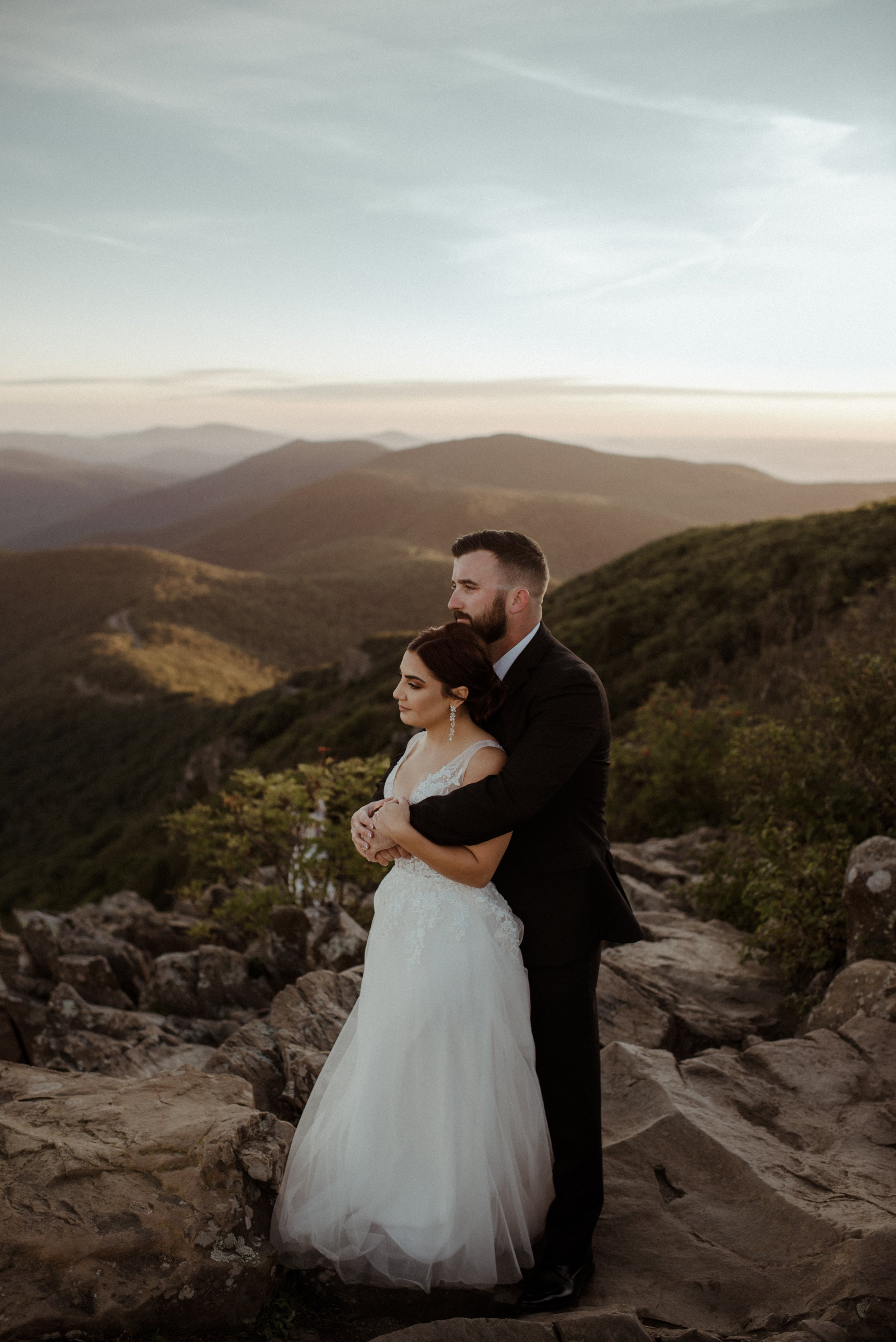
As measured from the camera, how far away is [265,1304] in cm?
304

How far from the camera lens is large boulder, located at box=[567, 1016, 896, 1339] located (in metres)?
2.94

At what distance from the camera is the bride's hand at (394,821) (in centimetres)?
319

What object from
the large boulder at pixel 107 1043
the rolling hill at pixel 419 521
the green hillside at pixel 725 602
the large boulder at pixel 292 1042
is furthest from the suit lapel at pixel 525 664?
the rolling hill at pixel 419 521

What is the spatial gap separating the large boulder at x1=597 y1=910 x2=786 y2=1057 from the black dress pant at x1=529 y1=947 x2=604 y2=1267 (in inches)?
Result: 69.6

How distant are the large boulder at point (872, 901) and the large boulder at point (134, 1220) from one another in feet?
12.4

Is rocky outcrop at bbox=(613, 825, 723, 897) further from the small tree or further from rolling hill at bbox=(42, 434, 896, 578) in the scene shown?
rolling hill at bbox=(42, 434, 896, 578)

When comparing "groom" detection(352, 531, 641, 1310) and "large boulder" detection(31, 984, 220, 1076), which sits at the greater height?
"groom" detection(352, 531, 641, 1310)

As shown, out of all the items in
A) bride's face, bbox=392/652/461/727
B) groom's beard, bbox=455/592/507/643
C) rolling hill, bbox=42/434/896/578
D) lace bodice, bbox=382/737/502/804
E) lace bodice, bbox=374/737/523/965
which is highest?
rolling hill, bbox=42/434/896/578

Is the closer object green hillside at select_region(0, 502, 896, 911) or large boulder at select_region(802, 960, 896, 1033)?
large boulder at select_region(802, 960, 896, 1033)

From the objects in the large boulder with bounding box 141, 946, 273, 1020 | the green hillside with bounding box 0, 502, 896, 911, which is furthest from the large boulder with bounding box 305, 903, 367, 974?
the green hillside with bounding box 0, 502, 896, 911

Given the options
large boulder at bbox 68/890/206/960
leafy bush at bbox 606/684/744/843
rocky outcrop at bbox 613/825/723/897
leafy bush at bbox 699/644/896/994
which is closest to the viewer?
leafy bush at bbox 699/644/896/994

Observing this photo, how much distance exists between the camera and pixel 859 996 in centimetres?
492

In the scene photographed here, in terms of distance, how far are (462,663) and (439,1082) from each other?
5.23 feet

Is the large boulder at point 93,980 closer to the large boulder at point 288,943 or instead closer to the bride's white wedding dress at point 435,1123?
the large boulder at point 288,943
